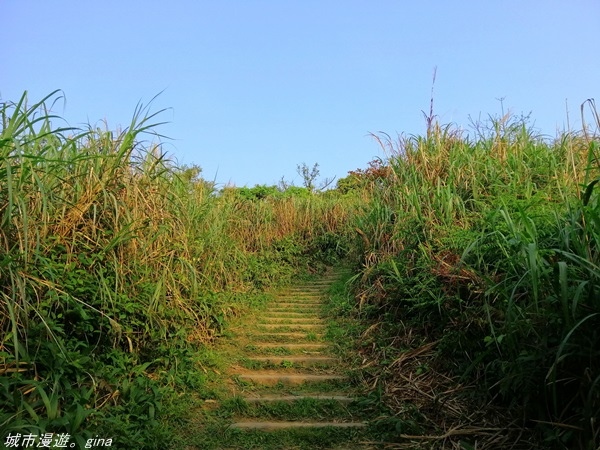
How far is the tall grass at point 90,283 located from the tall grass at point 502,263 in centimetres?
218

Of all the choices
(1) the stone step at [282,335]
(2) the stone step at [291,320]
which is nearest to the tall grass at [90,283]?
(1) the stone step at [282,335]

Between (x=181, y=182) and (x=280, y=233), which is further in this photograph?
(x=280, y=233)

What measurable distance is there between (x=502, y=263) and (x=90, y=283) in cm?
302

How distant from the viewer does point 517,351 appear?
2.77 m

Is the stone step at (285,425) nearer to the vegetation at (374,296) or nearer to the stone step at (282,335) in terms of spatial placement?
the vegetation at (374,296)

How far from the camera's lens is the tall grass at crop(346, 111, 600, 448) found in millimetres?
2396

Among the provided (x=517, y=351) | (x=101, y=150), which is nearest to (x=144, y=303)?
(x=101, y=150)

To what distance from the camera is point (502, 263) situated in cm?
338

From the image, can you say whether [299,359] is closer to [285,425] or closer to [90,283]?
[285,425]

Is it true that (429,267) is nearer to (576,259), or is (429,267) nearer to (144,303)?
(576,259)

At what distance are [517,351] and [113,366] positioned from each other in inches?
107

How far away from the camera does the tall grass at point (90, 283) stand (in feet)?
8.61

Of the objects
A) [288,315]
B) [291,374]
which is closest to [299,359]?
[291,374]

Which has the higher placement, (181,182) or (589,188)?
(181,182)
